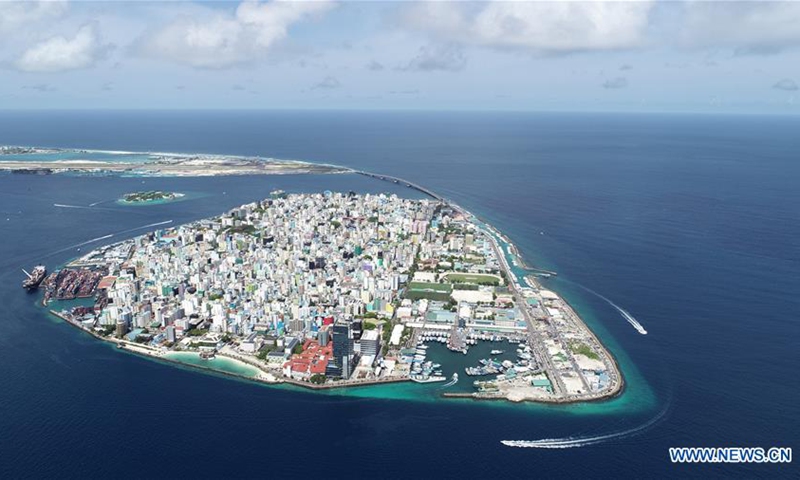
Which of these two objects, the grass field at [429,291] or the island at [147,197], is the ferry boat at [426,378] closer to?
the grass field at [429,291]

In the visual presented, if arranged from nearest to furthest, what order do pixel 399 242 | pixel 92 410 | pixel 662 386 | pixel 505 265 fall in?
A: pixel 92 410 → pixel 662 386 → pixel 505 265 → pixel 399 242

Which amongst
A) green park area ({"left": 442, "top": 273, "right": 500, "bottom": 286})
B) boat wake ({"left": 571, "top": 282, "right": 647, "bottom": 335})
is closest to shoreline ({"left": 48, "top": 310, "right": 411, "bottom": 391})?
boat wake ({"left": 571, "top": 282, "right": 647, "bottom": 335})

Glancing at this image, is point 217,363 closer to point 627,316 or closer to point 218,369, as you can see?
point 218,369

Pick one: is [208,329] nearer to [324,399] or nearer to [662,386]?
[324,399]

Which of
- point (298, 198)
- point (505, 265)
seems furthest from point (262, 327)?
point (298, 198)

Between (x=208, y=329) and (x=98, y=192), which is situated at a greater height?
(x=98, y=192)

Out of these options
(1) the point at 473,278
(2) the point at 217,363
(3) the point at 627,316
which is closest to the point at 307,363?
(2) the point at 217,363

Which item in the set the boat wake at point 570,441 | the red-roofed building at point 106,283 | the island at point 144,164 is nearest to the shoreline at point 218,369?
the red-roofed building at point 106,283
